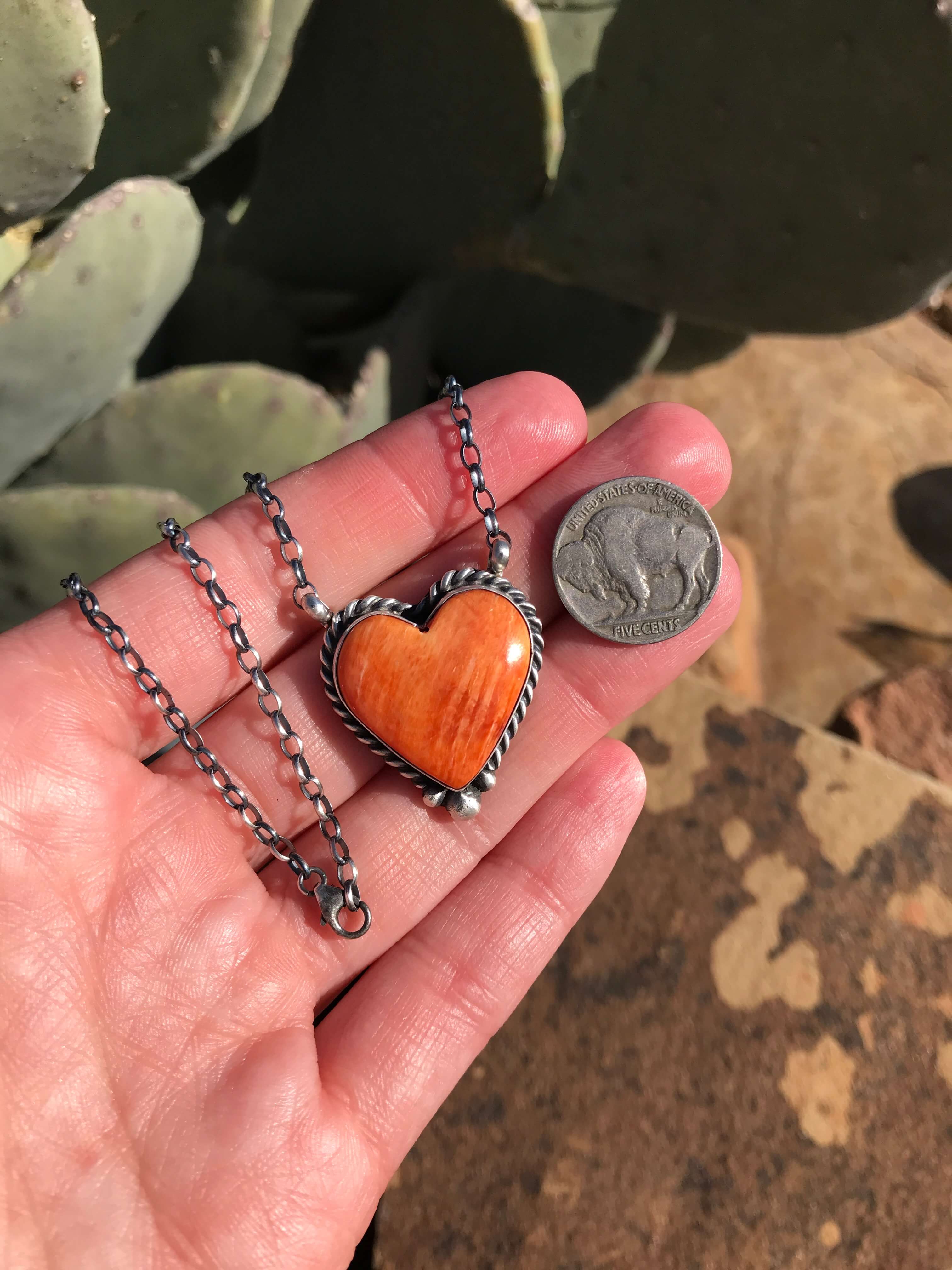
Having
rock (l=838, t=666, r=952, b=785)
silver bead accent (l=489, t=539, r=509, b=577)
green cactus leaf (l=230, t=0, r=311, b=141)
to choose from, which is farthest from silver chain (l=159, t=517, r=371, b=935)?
rock (l=838, t=666, r=952, b=785)

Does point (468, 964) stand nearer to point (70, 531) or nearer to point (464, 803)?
point (464, 803)

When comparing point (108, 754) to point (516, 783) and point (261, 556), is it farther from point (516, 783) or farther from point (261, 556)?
point (516, 783)

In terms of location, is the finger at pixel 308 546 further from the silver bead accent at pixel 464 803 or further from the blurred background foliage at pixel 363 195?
the silver bead accent at pixel 464 803

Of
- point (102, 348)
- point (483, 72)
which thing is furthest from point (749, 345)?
point (102, 348)

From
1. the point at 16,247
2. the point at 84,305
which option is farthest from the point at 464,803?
the point at 16,247

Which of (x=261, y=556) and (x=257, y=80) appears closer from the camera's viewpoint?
(x=261, y=556)

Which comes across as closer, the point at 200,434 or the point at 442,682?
the point at 442,682
